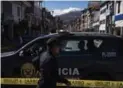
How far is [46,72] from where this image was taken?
233 inches

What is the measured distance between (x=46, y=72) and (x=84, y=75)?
149 inches

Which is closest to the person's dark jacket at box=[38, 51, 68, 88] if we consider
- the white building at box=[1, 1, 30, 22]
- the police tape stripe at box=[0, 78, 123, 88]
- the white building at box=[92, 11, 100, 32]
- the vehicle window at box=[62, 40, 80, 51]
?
the police tape stripe at box=[0, 78, 123, 88]

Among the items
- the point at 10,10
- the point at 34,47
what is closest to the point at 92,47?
the point at 34,47

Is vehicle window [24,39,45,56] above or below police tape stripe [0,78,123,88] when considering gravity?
above

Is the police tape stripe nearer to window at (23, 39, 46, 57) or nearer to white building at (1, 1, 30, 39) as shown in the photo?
window at (23, 39, 46, 57)

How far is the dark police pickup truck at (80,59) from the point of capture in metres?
9.59

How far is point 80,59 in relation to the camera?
963 centimetres

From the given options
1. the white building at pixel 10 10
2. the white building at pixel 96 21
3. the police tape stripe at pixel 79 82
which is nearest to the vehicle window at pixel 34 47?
the police tape stripe at pixel 79 82

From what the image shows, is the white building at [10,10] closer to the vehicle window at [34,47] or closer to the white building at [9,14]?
the white building at [9,14]

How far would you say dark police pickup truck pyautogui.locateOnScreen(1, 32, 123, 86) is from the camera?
9.59m

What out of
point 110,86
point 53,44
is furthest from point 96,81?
point 53,44

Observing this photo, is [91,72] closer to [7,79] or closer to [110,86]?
[110,86]

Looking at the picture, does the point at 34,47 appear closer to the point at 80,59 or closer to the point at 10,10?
the point at 80,59

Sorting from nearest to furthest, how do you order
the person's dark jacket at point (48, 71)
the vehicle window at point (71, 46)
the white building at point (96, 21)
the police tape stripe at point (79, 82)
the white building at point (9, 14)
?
1. the person's dark jacket at point (48, 71)
2. the police tape stripe at point (79, 82)
3. the vehicle window at point (71, 46)
4. the white building at point (9, 14)
5. the white building at point (96, 21)
